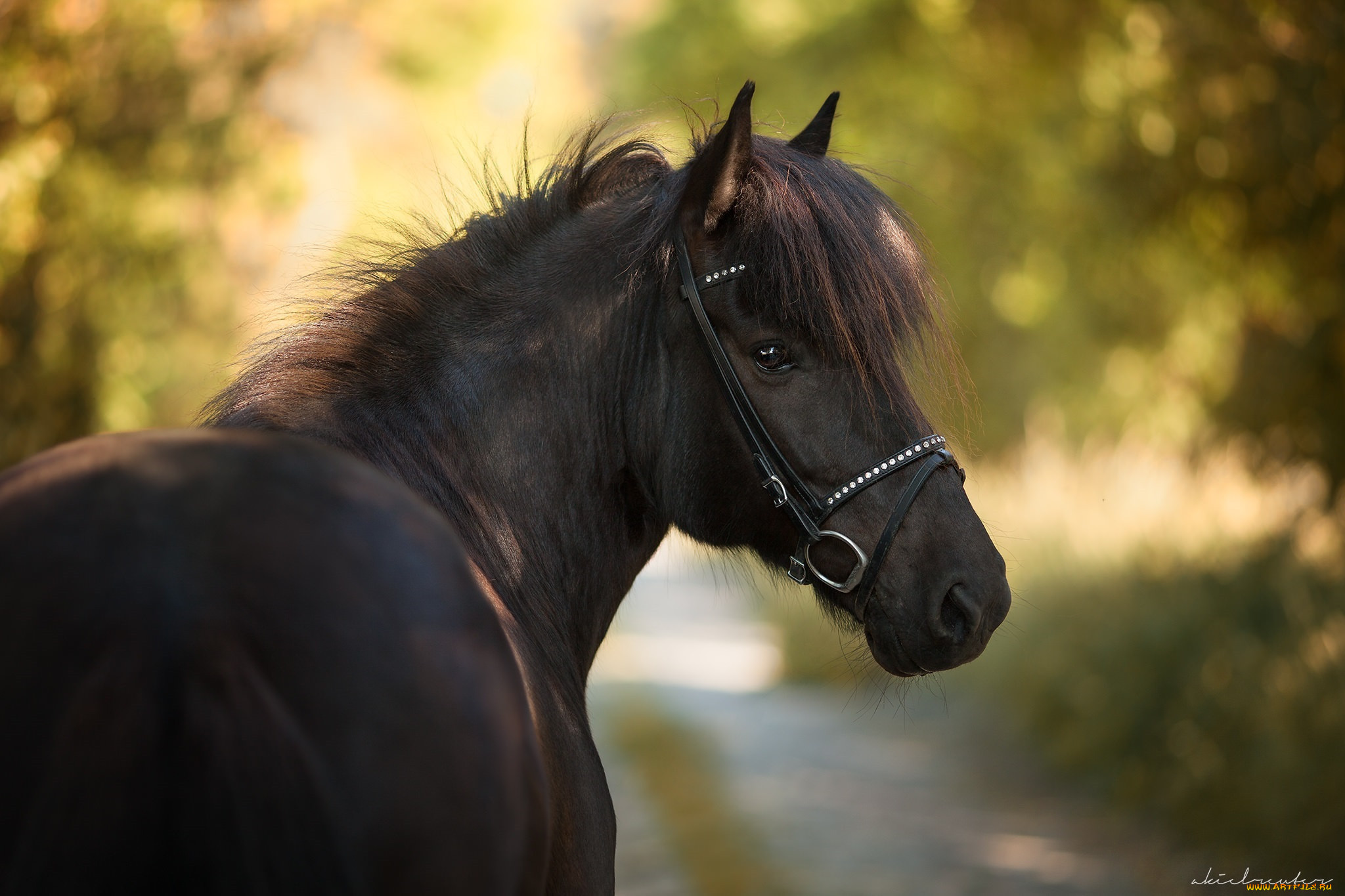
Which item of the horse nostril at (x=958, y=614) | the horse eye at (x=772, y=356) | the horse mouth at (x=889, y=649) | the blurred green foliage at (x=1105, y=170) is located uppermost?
the blurred green foliage at (x=1105, y=170)

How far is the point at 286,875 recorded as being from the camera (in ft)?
3.58

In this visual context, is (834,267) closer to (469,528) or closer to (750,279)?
(750,279)

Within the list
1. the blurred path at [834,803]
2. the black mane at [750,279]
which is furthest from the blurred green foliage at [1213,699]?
the black mane at [750,279]

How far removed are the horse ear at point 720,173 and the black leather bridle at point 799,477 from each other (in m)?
0.09

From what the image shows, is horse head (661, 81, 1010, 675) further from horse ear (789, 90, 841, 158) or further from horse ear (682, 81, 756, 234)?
horse ear (789, 90, 841, 158)

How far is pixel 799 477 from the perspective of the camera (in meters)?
2.11

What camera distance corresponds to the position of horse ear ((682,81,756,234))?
6.67 ft

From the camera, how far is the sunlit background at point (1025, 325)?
5.12 m

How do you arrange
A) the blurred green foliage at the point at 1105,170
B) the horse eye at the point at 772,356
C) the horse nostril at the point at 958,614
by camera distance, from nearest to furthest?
the horse nostril at the point at 958,614
the horse eye at the point at 772,356
the blurred green foliage at the point at 1105,170

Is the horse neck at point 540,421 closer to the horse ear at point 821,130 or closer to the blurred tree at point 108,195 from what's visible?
the horse ear at point 821,130

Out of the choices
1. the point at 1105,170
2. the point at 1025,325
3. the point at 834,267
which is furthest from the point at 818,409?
the point at 1025,325

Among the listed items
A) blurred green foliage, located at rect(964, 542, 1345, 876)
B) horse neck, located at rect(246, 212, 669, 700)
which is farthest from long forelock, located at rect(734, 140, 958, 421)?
blurred green foliage, located at rect(964, 542, 1345, 876)

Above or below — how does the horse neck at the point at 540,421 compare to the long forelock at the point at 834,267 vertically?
below

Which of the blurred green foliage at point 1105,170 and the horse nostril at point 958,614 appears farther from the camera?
the blurred green foliage at point 1105,170
